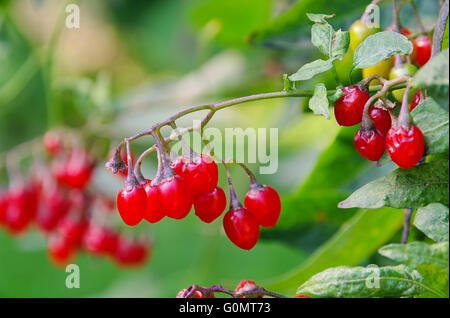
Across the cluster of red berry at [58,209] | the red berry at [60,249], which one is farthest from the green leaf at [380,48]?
the red berry at [60,249]

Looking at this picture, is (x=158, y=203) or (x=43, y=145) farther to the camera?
(x=43, y=145)

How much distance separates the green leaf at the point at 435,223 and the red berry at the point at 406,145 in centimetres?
5

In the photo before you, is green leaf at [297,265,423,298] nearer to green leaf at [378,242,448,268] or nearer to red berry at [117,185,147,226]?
green leaf at [378,242,448,268]

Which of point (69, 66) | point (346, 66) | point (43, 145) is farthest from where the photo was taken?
point (69, 66)

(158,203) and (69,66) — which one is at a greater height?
(69,66)

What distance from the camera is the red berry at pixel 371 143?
0.59 metres

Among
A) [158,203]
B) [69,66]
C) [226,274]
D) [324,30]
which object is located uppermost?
[69,66]

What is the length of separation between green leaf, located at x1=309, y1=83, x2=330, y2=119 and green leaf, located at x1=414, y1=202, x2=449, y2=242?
0.42ft

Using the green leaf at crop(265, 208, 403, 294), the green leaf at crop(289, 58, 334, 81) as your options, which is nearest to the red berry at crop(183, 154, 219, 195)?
the green leaf at crop(289, 58, 334, 81)

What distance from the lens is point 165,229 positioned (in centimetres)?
278

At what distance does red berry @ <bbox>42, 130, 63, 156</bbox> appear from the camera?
1580 mm

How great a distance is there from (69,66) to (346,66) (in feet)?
7.23
